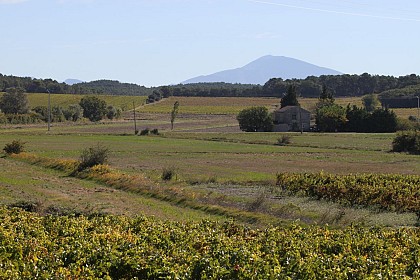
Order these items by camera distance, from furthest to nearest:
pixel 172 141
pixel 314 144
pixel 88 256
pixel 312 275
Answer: pixel 172 141, pixel 314 144, pixel 88 256, pixel 312 275

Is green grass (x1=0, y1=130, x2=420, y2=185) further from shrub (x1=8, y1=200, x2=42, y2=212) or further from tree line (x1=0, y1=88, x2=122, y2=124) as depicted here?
tree line (x1=0, y1=88, x2=122, y2=124)

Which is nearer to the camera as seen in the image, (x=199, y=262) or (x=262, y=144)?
(x=199, y=262)

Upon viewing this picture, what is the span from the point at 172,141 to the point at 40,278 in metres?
71.5

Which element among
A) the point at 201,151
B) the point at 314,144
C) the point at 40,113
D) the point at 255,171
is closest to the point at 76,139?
the point at 201,151

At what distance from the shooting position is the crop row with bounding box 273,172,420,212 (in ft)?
108

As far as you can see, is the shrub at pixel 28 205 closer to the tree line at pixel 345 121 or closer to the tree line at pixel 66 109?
the tree line at pixel 345 121

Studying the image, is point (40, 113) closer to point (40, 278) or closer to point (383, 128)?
point (383, 128)

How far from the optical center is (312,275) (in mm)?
13898

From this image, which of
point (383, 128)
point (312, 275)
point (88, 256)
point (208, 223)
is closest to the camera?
point (312, 275)

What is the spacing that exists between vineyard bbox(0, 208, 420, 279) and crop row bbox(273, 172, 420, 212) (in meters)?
11.2

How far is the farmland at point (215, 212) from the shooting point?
48.8ft

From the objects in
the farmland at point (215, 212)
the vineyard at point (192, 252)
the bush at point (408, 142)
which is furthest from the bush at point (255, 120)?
the vineyard at point (192, 252)

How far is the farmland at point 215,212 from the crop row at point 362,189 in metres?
0.07

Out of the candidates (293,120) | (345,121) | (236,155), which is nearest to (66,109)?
(293,120)
